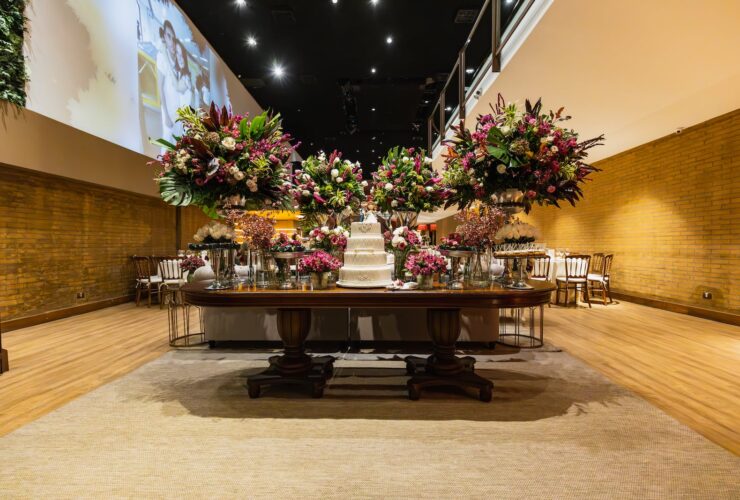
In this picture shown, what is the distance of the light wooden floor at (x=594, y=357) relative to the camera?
285 centimetres

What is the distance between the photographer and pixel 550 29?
419 cm

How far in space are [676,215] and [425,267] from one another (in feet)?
Answer: 22.1

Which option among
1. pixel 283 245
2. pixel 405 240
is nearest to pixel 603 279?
pixel 405 240

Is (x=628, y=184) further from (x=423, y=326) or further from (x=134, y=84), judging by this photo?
(x=134, y=84)

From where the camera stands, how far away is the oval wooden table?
8.30ft

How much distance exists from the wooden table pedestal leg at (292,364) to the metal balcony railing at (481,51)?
1.99 metres

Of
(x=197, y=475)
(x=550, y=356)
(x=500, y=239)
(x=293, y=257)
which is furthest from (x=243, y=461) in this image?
(x=550, y=356)

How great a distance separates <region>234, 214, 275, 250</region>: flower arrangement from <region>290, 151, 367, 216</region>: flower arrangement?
2.20ft

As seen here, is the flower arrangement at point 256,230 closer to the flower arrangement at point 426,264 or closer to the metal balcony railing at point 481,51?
the flower arrangement at point 426,264

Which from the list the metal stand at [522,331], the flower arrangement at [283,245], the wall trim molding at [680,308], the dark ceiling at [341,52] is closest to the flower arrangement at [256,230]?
the flower arrangement at [283,245]

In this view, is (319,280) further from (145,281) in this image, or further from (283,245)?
(145,281)

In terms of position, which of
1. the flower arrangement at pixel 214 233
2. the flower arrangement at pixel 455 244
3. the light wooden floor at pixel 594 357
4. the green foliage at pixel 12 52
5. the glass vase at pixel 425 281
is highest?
the green foliage at pixel 12 52

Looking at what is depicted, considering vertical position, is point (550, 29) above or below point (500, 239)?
above

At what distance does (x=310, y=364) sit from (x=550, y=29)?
4.25m
